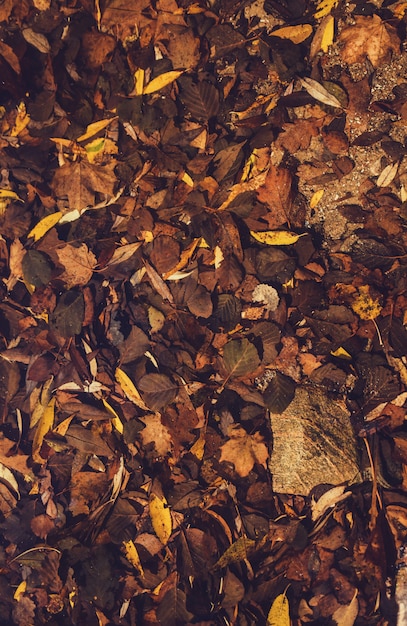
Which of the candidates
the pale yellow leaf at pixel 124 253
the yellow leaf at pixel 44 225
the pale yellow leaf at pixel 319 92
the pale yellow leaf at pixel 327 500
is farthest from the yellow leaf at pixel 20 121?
the pale yellow leaf at pixel 327 500

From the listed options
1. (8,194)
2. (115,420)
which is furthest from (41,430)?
(8,194)

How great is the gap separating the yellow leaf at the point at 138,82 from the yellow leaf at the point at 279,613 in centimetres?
285

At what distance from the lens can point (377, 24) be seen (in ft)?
8.93

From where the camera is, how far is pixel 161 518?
253 centimetres

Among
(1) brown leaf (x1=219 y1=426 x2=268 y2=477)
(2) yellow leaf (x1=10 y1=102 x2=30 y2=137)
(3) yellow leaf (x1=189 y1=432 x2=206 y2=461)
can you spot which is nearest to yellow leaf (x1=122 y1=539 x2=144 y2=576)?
(3) yellow leaf (x1=189 y1=432 x2=206 y2=461)

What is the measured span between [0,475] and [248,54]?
2806 mm

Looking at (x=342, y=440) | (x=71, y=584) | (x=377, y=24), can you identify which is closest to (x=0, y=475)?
(x=71, y=584)

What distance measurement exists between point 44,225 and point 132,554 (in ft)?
6.20

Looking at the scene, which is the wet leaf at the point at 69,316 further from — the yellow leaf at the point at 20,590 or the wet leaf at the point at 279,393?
the yellow leaf at the point at 20,590

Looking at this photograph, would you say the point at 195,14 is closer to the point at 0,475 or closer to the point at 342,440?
the point at 342,440

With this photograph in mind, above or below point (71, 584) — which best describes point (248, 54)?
above

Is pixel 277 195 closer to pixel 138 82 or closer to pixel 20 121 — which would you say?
pixel 138 82

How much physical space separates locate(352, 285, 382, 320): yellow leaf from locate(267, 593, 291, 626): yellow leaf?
1433 millimetres

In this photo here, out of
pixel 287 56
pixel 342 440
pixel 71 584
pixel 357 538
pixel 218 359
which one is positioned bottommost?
pixel 71 584
